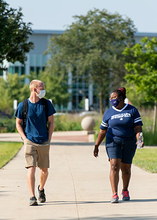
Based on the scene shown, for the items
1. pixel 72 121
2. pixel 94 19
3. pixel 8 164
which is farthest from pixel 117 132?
pixel 94 19

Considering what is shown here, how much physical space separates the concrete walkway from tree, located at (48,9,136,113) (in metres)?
31.2

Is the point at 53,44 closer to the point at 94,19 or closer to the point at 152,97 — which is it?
the point at 94,19

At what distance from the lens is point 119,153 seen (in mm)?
7066

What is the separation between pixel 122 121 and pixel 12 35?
12938 millimetres

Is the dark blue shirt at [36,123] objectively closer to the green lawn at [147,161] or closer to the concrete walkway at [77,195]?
the concrete walkway at [77,195]

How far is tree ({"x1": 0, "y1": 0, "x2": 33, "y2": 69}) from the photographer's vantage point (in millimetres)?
18922

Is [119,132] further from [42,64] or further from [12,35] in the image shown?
[42,64]

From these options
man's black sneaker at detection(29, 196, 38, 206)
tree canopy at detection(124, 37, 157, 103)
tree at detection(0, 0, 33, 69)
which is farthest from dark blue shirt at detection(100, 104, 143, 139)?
tree canopy at detection(124, 37, 157, 103)

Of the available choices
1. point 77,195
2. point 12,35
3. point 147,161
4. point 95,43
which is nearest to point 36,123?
point 77,195

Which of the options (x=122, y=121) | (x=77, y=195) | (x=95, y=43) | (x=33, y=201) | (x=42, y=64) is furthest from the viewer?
(x=42, y=64)

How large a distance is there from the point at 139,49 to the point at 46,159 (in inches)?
821

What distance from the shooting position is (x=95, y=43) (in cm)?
4272

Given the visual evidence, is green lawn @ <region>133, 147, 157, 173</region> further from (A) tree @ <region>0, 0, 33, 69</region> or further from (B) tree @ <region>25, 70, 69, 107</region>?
(B) tree @ <region>25, 70, 69, 107</region>

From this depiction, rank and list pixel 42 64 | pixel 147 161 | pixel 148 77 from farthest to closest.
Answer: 1. pixel 42 64
2. pixel 148 77
3. pixel 147 161
